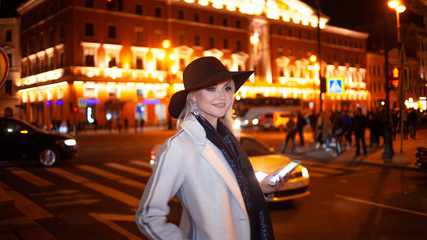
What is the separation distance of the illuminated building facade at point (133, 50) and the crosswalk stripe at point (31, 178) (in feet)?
85.6

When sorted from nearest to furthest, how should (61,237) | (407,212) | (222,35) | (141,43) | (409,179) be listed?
(61,237)
(407,212)
(409,179)
(141,43)
(222,35)

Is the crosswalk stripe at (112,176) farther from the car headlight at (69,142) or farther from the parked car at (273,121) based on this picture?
the parked car at (273,121)

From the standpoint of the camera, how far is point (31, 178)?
11930mm

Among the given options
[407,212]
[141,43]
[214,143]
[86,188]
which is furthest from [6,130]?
[141,43]

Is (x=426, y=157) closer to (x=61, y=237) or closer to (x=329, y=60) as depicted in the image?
(x=61, y=237)

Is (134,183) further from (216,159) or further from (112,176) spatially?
(216,159)

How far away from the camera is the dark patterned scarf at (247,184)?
2.35 meters

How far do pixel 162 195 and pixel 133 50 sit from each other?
51.0 m

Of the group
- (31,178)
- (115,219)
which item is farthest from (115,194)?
(31,178)

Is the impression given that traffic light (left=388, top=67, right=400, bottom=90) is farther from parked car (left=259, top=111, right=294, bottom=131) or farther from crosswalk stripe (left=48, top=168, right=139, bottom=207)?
parked car (left=259, top=111, right=294, bottom=131)

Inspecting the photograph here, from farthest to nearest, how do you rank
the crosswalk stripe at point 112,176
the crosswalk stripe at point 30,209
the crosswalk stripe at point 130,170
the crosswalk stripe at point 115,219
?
the crosswalk stripe at point 130,170 → the crosswalk stripe at point 112,176 → the crosswalk stripe at point 30,209 → the crosswalk stripe at point 115,219

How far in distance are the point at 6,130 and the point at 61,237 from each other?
9.75 m

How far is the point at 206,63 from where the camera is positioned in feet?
8.34

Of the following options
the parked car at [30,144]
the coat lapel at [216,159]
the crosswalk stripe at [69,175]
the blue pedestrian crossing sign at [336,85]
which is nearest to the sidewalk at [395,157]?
the blue pedestrian crossing sign at [336,85]
